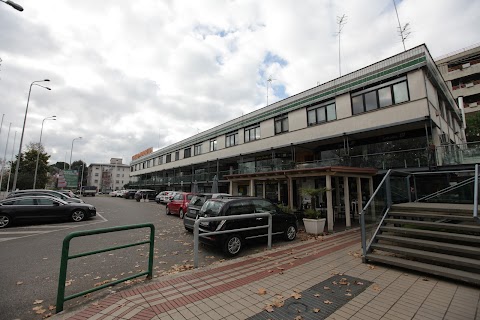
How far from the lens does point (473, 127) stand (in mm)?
28469

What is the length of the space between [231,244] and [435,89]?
1801 centimetres

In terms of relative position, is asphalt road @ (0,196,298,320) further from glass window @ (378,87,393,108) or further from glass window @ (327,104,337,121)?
glass window @ (327,104,337,121)

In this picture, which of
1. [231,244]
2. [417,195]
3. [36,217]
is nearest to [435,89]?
[417,195]

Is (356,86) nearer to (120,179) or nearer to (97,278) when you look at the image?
(97,278)

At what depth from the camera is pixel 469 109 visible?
30.3 meters

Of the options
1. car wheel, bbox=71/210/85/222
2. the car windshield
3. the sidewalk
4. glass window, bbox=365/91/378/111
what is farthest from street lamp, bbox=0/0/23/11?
glass window, bbox=365/91/378/111

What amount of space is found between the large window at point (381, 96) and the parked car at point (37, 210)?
1920cm

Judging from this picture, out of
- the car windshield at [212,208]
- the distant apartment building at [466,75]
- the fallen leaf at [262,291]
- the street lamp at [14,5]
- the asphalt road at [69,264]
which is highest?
the distant apartment building at [466,75]

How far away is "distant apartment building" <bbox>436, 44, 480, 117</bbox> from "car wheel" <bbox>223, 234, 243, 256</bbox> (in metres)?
38.5

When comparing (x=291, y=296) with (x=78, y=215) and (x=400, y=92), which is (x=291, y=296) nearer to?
(x=78, y=215)

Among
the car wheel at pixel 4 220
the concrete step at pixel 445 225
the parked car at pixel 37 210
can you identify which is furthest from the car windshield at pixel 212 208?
the car wheel at pixel 4 220

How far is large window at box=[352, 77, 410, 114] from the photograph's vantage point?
48.7ft

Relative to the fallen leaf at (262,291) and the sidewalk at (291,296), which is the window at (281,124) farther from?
the fallen leaf at (262,291)

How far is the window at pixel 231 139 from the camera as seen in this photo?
29.0 meters
